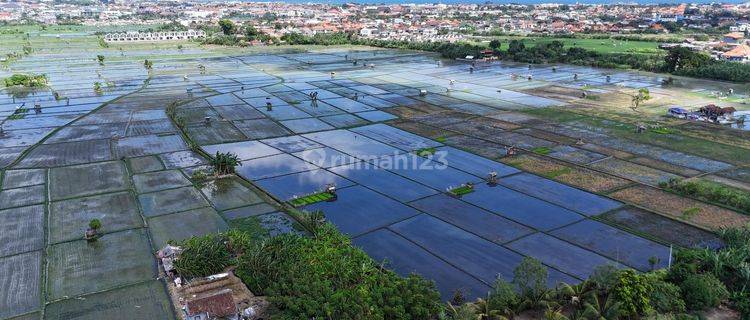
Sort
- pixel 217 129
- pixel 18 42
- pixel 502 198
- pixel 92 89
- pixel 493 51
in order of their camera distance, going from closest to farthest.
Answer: pixel 502 198
pixel 217 129
pixel 92 89
pixel 493 51
pixel 18 42

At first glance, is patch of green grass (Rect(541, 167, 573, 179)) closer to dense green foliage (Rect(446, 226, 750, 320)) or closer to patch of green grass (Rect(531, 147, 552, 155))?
patch of green grass (Rect(531, 147, 552, 155))

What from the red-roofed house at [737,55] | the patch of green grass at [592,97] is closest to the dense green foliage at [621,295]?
the patch of green grass at [592,97]

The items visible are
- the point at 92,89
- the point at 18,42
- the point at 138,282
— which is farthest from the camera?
the point at 18,42

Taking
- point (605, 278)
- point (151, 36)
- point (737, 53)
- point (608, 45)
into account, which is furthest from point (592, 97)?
point (151, 36)

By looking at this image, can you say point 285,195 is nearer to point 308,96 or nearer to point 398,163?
point 398,163

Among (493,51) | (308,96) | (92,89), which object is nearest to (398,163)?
(308,96)

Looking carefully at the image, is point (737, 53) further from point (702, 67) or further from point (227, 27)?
point (227, 27)

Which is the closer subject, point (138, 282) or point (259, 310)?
point (259, 310)
